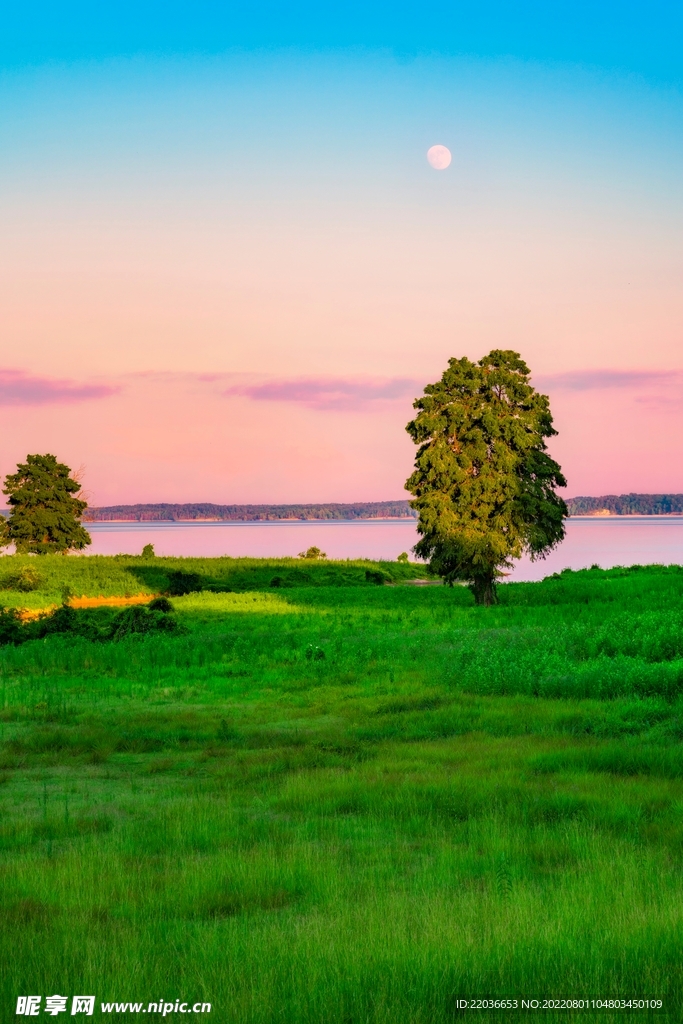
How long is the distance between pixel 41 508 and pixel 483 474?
52.2 metres

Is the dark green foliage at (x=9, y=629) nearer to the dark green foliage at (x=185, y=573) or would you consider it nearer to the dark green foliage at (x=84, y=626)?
the dark green foliage at (x=84, y=626)

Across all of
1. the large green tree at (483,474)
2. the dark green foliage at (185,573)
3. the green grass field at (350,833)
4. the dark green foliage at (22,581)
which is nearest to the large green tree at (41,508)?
the dark green foliage at (185,573)

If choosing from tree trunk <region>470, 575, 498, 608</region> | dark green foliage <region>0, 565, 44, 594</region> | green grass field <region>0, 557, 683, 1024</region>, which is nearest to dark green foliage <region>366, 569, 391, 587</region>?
tree trunk <region>470, 575, 498, 608</region>

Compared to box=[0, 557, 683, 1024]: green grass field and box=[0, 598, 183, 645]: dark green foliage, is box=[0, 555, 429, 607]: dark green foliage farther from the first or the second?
box=[0, 557, 683, 1024]: green grass field

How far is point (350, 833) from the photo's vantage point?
26.7ft

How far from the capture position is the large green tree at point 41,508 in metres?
77.0

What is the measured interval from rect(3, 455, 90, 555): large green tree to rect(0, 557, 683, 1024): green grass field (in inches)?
2363

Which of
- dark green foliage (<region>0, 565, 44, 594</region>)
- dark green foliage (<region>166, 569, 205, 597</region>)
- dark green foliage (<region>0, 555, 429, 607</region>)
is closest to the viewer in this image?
dark green foliage (<region>0, 565, 44, 594</region>)

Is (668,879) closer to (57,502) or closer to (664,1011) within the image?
(664,1011)

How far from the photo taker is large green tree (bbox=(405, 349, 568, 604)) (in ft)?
121

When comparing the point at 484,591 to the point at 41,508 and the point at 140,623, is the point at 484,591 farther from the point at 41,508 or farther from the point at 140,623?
the point at 41,508

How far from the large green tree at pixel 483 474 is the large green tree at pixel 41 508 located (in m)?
49.1

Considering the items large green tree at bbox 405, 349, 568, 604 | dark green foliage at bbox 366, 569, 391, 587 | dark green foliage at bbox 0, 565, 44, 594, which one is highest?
large green tree at bbox 405, 349, 568, 604

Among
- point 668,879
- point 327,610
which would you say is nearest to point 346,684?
point 668,879
